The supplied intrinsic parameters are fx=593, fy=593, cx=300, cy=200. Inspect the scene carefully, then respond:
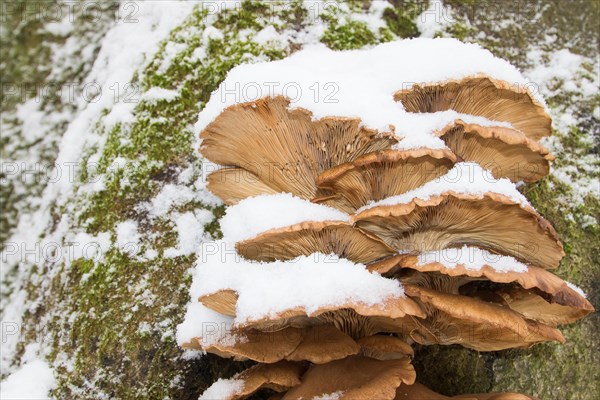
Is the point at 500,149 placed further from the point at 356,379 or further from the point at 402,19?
the point at 402,19

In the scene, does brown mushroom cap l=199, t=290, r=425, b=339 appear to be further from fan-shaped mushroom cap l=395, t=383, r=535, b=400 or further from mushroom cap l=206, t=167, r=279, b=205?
mushroom cap l=206, t=167, r=279, b=205

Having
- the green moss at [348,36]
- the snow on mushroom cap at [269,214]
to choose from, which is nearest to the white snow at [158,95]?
the green moss at [348,36]

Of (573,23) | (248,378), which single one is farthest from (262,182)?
(573,23)

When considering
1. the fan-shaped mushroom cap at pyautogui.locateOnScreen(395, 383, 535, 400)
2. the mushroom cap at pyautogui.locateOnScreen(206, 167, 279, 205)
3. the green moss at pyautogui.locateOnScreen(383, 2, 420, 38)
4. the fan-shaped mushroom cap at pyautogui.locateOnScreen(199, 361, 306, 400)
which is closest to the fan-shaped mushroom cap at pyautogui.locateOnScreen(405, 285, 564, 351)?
the fan-shaped mushroom cap at pyautogui.locateOnScreen(395, 383, 535, 400)

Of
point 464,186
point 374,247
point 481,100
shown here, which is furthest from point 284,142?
point 481,100

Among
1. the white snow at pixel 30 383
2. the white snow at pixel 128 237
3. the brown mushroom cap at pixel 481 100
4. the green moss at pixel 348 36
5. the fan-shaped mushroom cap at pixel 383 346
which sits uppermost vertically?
the green moss at pixel 348 36

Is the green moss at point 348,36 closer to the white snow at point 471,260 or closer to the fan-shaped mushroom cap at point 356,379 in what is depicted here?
the white snow at point 471,260

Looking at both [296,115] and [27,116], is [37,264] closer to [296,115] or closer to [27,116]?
[27,116]
